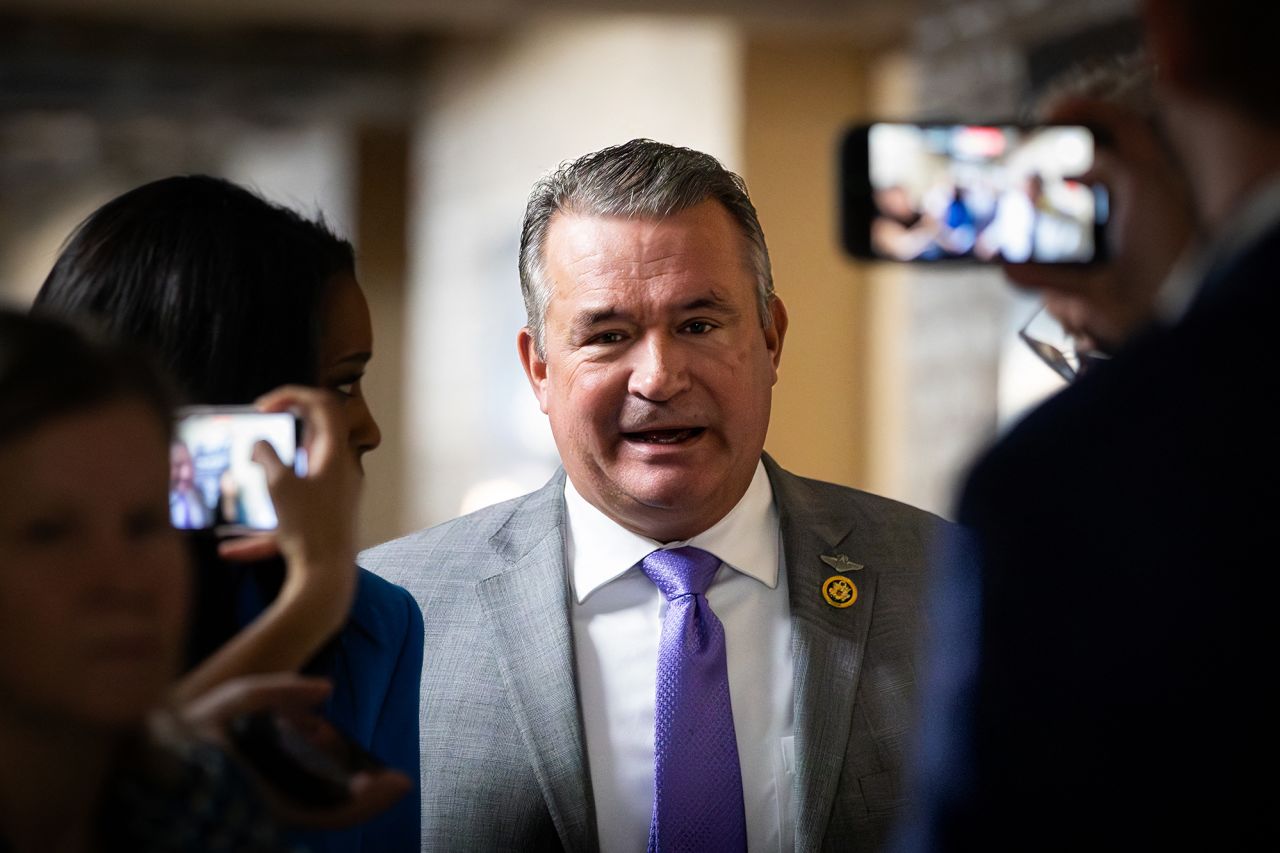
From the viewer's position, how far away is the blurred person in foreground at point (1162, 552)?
0.85 meters

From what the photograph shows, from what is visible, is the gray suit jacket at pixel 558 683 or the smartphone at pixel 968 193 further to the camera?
the gray suit jacket at pixel 558 683

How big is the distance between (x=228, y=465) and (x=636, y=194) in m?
0.84

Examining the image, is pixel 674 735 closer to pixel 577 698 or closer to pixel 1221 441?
pixel 577 698

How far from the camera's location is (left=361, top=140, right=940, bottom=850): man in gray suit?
5.57ft

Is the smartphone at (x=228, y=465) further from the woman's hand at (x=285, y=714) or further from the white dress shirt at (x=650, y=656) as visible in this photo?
the white dress shirt at (x=650, y=656)

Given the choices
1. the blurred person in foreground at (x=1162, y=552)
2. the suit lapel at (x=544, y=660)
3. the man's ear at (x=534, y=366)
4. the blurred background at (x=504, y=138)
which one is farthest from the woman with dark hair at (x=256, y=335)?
the blurred background at (x=504, y=138)

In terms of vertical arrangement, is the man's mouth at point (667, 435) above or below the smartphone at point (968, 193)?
below

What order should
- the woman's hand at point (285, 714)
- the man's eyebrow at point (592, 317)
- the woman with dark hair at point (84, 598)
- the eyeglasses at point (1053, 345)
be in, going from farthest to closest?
the man's eyebrow at point (592, 317) < the eyeglasses at point (1053, 345) < the woman's hand at point (285, 714) < the woman with dark hair at point (84, 598)

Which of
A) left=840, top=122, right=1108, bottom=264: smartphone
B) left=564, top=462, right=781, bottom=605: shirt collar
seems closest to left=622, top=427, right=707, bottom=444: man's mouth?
left=564, top=462, right=781, bottom=605: shirt collar

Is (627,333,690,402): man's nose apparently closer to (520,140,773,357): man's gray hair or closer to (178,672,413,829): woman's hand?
(520,140,773,357): man's gray hair

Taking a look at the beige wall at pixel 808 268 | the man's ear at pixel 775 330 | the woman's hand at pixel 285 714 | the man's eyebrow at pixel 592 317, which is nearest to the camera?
the woman's hand at pixel 285 714

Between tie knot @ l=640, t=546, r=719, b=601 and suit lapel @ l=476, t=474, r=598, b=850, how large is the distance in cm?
11

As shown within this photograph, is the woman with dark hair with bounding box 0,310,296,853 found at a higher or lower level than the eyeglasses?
lower

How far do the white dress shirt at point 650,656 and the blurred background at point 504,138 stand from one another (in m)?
2.24
